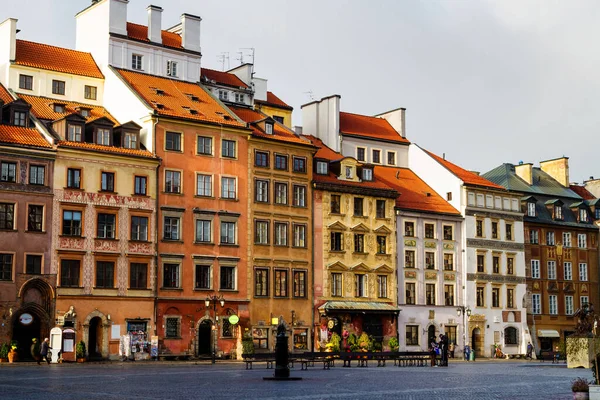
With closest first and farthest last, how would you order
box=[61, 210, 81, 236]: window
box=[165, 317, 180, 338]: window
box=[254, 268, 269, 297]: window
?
box=[61, 210, 81, 236]: window, box=[165, 317, 180, 338]: window, box=[254, 268, 269, 297]: window

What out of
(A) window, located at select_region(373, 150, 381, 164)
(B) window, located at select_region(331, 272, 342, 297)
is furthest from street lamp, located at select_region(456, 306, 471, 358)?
(A) window, located at select_region(373, 150, 381, 164)

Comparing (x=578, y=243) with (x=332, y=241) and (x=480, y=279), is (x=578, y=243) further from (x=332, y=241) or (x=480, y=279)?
(x=332, y=241)

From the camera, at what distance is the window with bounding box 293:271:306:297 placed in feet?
230

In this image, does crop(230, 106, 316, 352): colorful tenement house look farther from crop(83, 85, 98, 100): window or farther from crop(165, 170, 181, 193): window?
crop(83, 85, 98, 100): window

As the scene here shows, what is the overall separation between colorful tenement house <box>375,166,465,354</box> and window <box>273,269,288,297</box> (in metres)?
10.8

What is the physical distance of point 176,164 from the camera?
214 ft

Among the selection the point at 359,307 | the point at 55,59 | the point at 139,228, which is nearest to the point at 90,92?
the point at 55,59

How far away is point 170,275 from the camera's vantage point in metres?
63.8

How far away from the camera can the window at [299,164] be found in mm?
71562

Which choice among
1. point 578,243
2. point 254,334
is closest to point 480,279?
point 578,243

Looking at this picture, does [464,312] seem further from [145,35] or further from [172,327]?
[145,35]

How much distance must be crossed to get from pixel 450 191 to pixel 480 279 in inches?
299

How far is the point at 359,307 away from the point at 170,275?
15236 millimetres

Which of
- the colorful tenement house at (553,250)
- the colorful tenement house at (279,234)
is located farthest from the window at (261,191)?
the colorful tenement house at (553,250)
